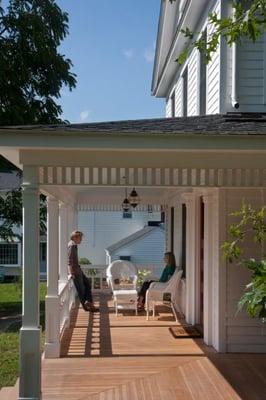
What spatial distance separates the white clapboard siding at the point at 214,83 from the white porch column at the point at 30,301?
4094mm

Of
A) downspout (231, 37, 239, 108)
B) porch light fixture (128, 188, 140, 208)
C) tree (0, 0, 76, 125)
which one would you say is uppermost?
tree (0, 0, 76, 125)

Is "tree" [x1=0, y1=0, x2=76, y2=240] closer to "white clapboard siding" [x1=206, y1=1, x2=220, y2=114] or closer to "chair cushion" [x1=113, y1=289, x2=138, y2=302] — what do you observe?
"chair cushion" [x1=113, y1=289, x2=138, y2=302]

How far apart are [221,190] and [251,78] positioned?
1.97 meters

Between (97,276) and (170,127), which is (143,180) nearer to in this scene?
(170,127)

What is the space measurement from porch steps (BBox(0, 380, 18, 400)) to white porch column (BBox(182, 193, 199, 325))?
13.8 feet

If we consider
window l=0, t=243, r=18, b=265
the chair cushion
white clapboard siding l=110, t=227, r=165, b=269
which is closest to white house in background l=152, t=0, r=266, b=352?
the chair cushion

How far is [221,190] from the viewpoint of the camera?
26.5 feet

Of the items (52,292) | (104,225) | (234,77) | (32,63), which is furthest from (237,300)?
(104,225)

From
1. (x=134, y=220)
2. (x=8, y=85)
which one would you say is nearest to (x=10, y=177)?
(x=8, y=85)

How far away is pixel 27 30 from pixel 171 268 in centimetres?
848

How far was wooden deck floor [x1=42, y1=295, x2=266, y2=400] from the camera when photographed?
6.31m

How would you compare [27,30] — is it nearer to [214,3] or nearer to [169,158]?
[214,3]

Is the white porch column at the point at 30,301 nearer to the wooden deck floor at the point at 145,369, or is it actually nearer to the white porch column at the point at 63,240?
the wooden deck floor at the point at 145,369

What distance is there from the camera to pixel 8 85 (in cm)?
1588
